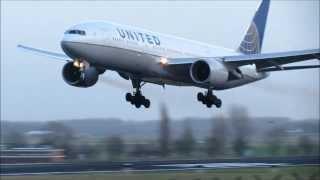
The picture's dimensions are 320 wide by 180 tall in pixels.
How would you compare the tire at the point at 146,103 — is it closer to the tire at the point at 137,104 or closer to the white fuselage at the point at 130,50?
the tire at the point at 137,104

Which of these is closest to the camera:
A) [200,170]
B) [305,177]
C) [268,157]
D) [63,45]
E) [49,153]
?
[305,177]

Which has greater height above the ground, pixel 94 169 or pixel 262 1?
pixel 262 1

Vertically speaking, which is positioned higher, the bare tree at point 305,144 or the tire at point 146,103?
the tire at point 146,103

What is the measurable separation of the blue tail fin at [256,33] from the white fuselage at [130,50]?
27.3ft

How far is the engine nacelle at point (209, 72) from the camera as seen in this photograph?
157ft

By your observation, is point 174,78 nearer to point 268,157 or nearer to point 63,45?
point 63,45

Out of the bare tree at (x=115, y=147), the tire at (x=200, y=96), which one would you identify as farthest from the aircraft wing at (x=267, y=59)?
the bare tree at (x=115, y=147)

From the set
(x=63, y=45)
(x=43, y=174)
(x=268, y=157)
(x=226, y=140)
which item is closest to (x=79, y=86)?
(x=63, y=45)

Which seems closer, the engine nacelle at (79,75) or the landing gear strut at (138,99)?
the engine nacelle at (79,75)

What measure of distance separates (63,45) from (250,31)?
20.7 meters

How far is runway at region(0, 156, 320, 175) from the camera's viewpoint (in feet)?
194

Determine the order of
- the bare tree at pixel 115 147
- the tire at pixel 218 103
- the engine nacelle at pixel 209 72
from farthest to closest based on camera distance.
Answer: the bare tree at pixel 115 147 < the tire at pixel 218 103 < the engine nacelle at pixel 209 72

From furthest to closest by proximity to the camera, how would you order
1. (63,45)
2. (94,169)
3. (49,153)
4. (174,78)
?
1. (49,153)
2. (94,169)
3. (174,78)
4. (63,45)

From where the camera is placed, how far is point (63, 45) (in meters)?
45.8
